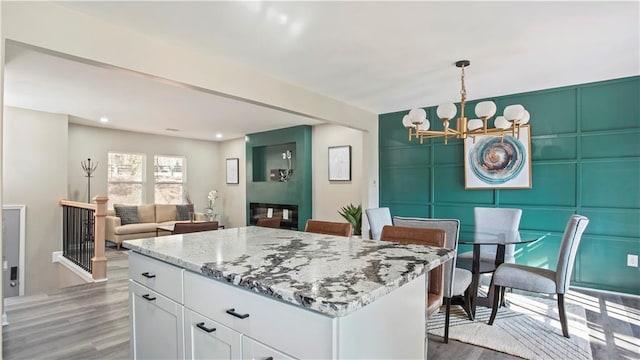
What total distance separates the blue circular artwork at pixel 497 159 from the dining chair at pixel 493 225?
0.65 metres

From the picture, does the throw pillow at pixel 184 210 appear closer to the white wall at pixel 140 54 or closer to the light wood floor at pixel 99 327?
the light wood floor at pixel 99 327

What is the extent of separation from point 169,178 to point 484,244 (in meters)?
7.12

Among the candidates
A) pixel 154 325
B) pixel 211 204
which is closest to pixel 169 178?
pixel 211 204

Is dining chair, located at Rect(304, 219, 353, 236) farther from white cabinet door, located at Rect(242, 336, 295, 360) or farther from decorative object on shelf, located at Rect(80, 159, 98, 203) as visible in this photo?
decorative object on shelf, located at Rect(80, 159, 98, 203)

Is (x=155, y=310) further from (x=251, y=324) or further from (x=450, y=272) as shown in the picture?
(x=450, y=272)

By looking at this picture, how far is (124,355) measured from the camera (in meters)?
2.31

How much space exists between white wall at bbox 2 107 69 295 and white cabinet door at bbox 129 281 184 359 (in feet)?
15.0

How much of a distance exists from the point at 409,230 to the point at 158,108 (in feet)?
14.3

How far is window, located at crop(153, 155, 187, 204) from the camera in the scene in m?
7.64

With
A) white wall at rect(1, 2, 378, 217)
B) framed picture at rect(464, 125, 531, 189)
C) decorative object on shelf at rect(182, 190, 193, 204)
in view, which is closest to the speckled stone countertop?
white wall at rect(1, 2, 378, 217)

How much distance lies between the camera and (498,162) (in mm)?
4234

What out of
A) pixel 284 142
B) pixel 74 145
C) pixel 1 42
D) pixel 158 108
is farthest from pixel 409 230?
pixel 74 145

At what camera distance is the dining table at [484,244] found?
2.83 m

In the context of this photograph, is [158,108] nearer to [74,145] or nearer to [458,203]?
[74,145]
